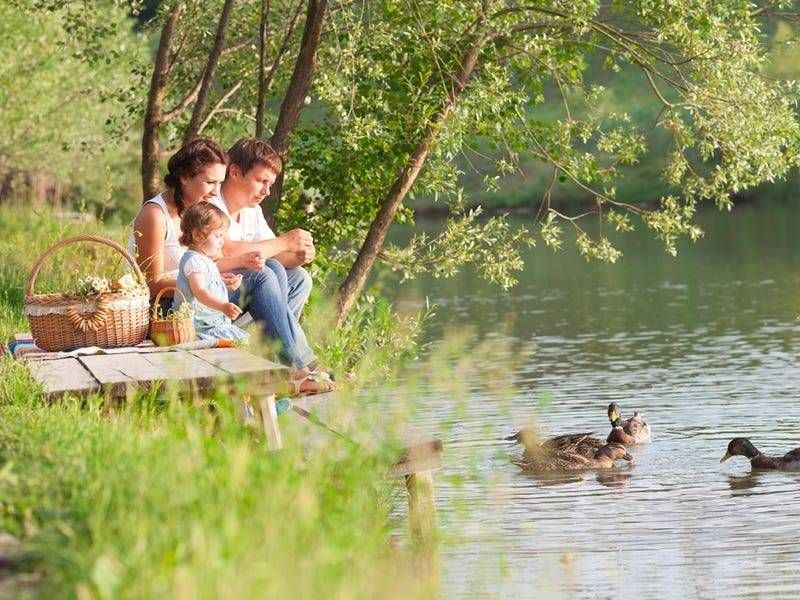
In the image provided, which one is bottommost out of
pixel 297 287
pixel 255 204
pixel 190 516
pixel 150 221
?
pixel 190 516

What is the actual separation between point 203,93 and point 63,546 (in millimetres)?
9967

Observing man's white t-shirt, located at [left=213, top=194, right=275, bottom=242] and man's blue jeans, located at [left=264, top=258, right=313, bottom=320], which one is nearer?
man's blue jeans, located at [left=264, top=258, right=313, bottom=320]

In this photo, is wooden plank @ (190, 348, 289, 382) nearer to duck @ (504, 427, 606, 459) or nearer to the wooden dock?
the wooden dock

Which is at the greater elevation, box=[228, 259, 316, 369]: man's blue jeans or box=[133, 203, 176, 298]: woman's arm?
box=[133, 203, 176, 298]: woman's arm

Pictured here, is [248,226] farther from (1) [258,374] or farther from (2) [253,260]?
(1) [258,374]

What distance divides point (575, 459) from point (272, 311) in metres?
4.08

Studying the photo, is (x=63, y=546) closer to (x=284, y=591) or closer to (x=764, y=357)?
(x=284, y=591)

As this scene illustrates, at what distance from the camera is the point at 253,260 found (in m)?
9.04

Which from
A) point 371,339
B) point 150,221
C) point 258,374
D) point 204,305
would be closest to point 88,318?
point 204,305

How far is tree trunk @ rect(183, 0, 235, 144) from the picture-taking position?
1364 centimetres

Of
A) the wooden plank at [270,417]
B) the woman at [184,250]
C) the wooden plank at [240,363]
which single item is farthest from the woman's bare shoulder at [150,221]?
the wooden plank at [270,417]

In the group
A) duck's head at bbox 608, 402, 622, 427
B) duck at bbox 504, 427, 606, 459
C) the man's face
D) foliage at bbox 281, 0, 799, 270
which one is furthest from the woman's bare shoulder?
duck's head at bbox 608, 402, 622, 427

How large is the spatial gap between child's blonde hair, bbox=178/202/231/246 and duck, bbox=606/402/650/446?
4.60 m

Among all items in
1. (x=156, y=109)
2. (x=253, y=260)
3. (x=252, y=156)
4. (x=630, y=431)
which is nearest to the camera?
(x=253, y=260)
